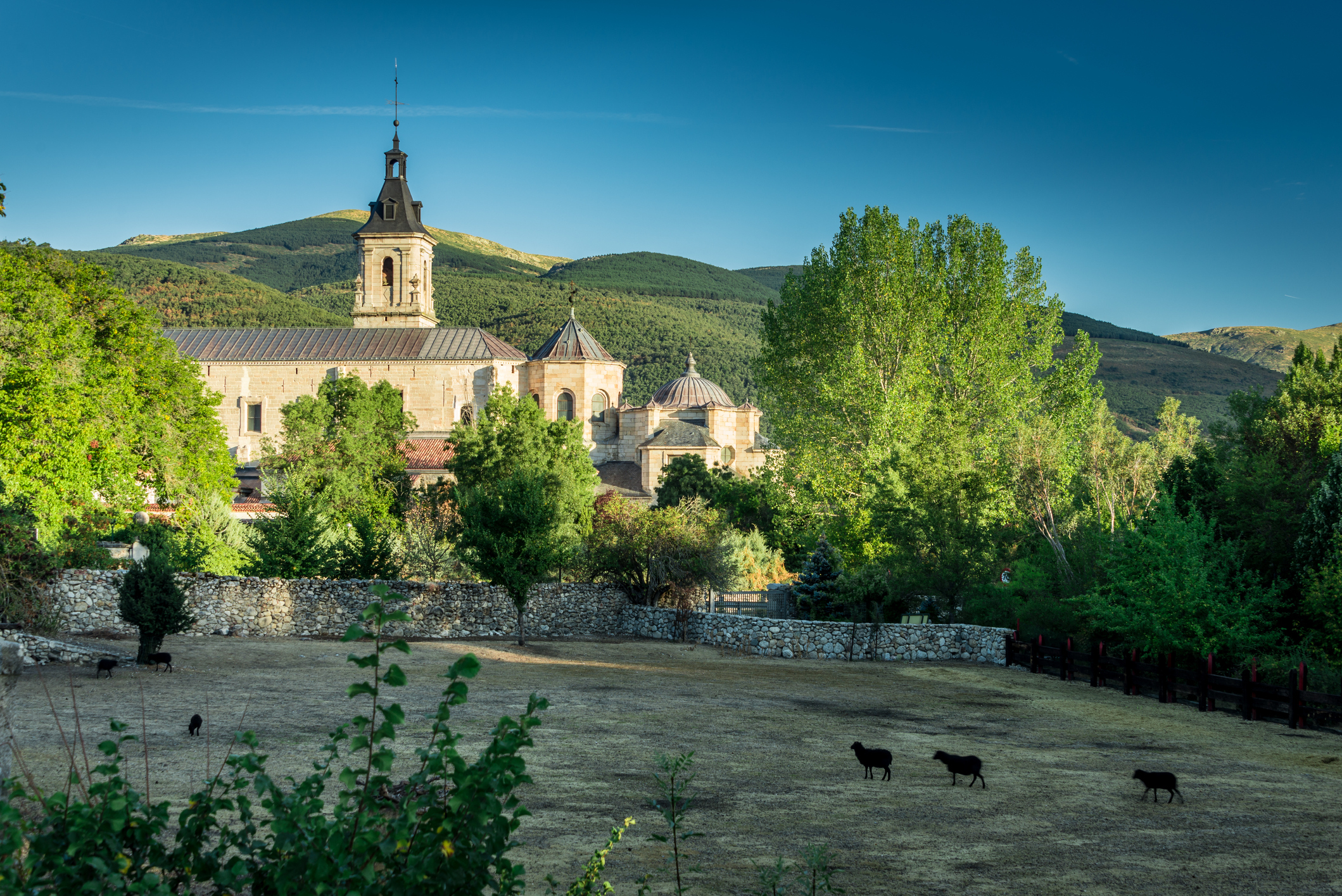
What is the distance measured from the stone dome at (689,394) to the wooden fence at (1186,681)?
138ft

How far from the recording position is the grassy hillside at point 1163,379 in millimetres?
95562

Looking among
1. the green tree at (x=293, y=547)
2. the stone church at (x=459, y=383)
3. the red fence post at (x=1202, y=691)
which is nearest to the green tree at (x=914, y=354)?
the red fence post at (x=1202, y=691)

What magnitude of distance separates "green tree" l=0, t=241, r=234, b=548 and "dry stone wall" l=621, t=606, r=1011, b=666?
15626 millimetres

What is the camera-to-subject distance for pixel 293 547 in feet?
82.5

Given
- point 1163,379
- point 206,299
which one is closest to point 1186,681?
point 1163,379

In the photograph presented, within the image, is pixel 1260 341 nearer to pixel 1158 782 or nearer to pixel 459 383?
pixel 459 383

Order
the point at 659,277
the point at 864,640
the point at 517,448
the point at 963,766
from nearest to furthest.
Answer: the point at 963,766
the point at 864,640
the point at 517,448
the point at 659,277

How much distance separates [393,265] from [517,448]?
40670 mm

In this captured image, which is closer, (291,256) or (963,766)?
(963,766)

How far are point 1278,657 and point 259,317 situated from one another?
355 ft

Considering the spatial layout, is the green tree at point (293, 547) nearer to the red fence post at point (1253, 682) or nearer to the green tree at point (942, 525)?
the green tree at point (942, 525)

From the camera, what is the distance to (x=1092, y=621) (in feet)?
58.0

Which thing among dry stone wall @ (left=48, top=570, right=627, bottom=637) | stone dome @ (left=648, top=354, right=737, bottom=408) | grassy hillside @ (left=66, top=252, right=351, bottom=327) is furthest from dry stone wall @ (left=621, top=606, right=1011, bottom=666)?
grassy hillside @ (left=66, top=252, right=351, bottom=327)

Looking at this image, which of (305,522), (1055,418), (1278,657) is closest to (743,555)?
(1055,418)
